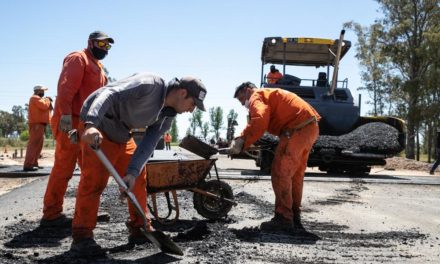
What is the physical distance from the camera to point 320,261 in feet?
12.8

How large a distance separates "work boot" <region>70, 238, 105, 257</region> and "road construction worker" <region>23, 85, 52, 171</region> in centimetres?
742

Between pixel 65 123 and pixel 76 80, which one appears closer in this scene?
pixel 65 123

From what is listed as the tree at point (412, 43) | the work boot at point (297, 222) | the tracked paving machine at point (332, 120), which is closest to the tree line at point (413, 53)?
the tree at point (412, 43)

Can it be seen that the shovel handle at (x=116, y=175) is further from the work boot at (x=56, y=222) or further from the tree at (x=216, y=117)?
the tree at (x=216, y=117)

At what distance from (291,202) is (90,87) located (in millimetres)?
2335

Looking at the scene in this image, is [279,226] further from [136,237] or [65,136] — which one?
[65,136]

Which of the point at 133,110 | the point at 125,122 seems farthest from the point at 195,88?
the point at 125,122

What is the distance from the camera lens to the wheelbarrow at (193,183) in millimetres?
5035

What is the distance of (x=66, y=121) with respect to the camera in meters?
4.68

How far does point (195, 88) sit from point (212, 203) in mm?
2175

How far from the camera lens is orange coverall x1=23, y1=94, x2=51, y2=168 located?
10.8 meters

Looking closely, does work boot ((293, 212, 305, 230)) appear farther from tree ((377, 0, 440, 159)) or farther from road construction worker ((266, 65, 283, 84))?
tree ((377, 0, 440, 159))

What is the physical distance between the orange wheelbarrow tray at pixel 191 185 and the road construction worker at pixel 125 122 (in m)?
0.96

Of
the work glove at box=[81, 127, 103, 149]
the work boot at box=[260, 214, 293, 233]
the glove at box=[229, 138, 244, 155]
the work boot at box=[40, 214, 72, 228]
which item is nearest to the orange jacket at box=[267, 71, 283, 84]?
the glove at box=[229, 138, 244, 155]
